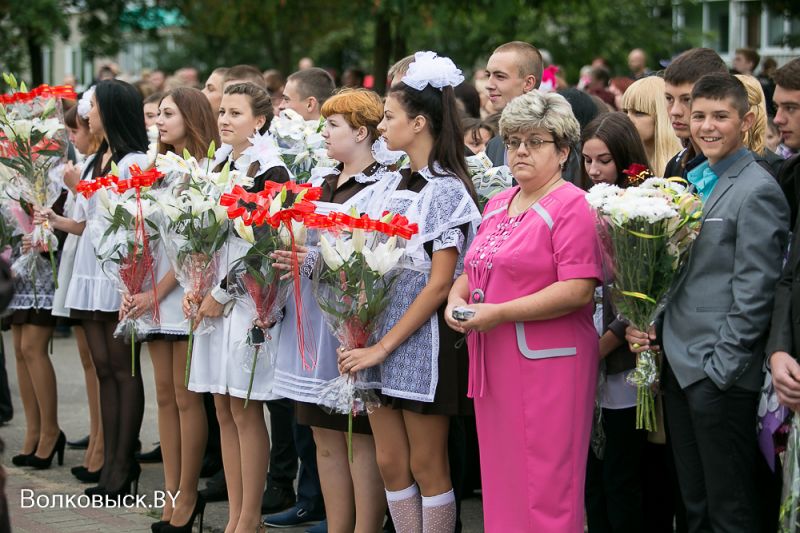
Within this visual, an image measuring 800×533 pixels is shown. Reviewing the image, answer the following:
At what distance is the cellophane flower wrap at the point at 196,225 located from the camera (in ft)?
18.8

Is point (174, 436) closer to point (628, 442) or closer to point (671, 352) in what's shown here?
point (628, 442)

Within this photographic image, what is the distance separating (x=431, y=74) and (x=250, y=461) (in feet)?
7.19

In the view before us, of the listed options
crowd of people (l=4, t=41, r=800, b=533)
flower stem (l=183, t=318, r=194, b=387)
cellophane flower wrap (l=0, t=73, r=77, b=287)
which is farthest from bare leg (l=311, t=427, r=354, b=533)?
cellophane flower wrap (l=0, t=73, r=77, b=287)

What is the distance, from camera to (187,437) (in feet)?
A: 20.9

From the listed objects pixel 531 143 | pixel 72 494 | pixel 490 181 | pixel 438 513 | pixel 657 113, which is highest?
pixel 657 113

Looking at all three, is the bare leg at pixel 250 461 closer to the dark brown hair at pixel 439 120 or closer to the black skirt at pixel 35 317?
the dark brown hair at pixel 439 120

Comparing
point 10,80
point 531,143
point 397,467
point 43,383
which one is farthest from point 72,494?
point 531,143

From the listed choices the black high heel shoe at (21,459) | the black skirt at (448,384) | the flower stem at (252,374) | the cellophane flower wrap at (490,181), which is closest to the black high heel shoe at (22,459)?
the black high heel shoe at (21,459)

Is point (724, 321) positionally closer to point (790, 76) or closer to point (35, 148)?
point (790, 76)

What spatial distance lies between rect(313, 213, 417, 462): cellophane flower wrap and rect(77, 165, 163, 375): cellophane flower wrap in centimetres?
145

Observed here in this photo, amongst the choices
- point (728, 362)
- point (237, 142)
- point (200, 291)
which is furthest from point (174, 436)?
point (728, 362)

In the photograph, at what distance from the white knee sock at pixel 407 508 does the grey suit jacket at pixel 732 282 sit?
138cm

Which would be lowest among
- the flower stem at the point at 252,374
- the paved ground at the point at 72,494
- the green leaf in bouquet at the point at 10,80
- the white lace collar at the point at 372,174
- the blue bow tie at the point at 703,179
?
the paved ground at the point at 72,494

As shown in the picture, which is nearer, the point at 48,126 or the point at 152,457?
the point at 48,126
